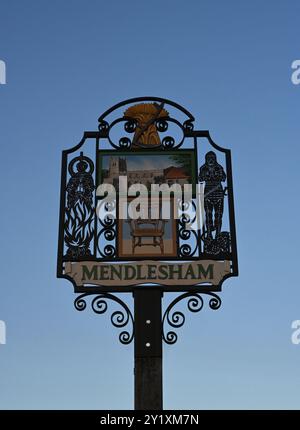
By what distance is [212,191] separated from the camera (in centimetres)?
1225

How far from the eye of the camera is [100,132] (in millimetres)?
12562

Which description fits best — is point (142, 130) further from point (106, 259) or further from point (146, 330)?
point (146, 330)

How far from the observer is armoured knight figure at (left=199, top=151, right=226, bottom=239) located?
12.0m

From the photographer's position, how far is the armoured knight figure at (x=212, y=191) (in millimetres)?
12023

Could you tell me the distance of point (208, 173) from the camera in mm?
12352

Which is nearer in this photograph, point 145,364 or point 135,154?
point 145,364
